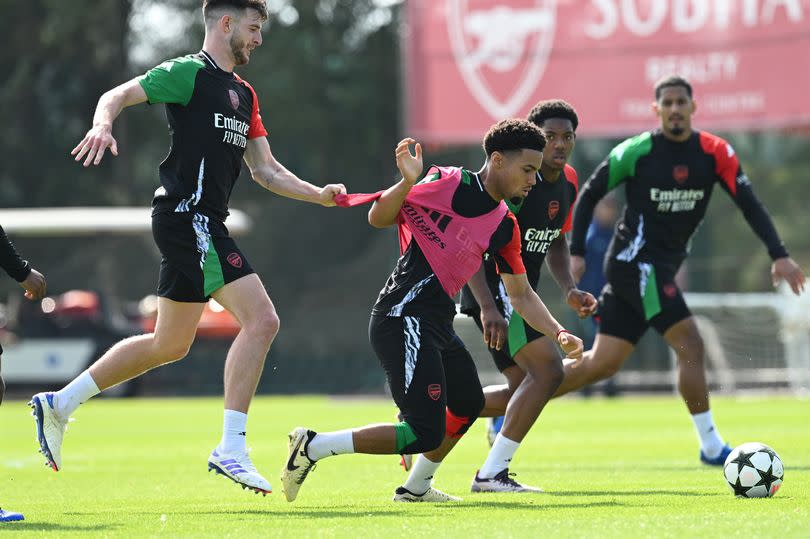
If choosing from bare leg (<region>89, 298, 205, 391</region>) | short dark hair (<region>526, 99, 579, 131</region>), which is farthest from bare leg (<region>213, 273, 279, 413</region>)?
short dark hair (<region>526, 99, 579, 131</region>)

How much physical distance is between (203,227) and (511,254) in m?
1.58

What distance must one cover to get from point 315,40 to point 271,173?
2971 centimetres

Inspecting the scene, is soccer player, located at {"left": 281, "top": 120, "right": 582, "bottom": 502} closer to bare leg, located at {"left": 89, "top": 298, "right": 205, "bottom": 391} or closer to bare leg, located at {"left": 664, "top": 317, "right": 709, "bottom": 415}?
bare leg, located at {"left": 89, "top": 298, "right": 205, "bottom": 391}

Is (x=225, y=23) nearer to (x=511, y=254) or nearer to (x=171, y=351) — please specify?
(x=171, y=351)

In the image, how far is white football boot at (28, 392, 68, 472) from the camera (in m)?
8.22

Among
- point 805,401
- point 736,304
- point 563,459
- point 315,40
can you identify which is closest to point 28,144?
point 315,40

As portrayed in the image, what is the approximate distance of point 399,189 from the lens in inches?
294

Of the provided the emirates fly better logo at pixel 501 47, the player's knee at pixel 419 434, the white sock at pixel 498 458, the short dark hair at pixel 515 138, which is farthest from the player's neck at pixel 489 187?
the emirates fly better logo at pixel 501 47

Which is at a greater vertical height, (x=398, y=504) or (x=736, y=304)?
(x=398, y=504)

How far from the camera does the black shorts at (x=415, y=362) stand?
7516 mm

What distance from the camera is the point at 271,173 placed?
871 centimetres

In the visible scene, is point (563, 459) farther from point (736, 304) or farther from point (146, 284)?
point (146, 284)

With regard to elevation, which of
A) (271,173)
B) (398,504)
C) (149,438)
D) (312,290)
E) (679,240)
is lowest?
(312,290)

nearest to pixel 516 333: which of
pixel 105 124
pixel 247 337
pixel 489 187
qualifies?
pixel 489 187
